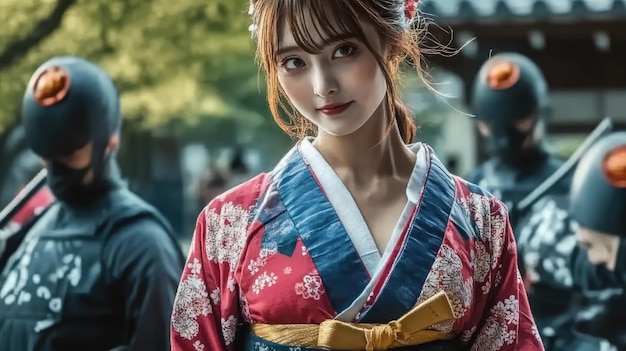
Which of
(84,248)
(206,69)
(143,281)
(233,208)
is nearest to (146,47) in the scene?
(206,69)

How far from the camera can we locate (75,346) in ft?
7.48

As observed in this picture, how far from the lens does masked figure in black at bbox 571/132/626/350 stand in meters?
2.71

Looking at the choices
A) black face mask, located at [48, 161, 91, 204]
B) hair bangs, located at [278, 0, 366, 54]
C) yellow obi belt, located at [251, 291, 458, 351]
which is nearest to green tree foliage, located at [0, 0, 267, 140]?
black face mask, located at [48, 161, 91, 204]

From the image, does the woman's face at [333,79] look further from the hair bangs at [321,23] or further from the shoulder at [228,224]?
the shoulder at [228,224]

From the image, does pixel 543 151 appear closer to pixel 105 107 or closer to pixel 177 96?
pixel 105 107

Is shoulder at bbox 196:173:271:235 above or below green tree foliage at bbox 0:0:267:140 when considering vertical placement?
below

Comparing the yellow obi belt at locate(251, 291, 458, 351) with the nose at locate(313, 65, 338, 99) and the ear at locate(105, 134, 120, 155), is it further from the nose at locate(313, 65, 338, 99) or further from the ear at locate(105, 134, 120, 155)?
the ear at locate(105, 134, 120, 155)

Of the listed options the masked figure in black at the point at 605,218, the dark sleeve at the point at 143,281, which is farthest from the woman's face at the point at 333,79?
the masked figure in black at the point at 605,218

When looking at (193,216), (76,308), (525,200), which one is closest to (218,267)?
(76,308)

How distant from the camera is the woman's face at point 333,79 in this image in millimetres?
1305

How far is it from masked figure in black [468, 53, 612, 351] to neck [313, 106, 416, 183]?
5.23 feet

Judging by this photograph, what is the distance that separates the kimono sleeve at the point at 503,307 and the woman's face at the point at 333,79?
267mm

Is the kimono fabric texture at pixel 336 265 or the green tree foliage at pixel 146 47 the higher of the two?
the green tree foliage at pixel 146 47

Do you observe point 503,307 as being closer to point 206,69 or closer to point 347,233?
point 347,233
